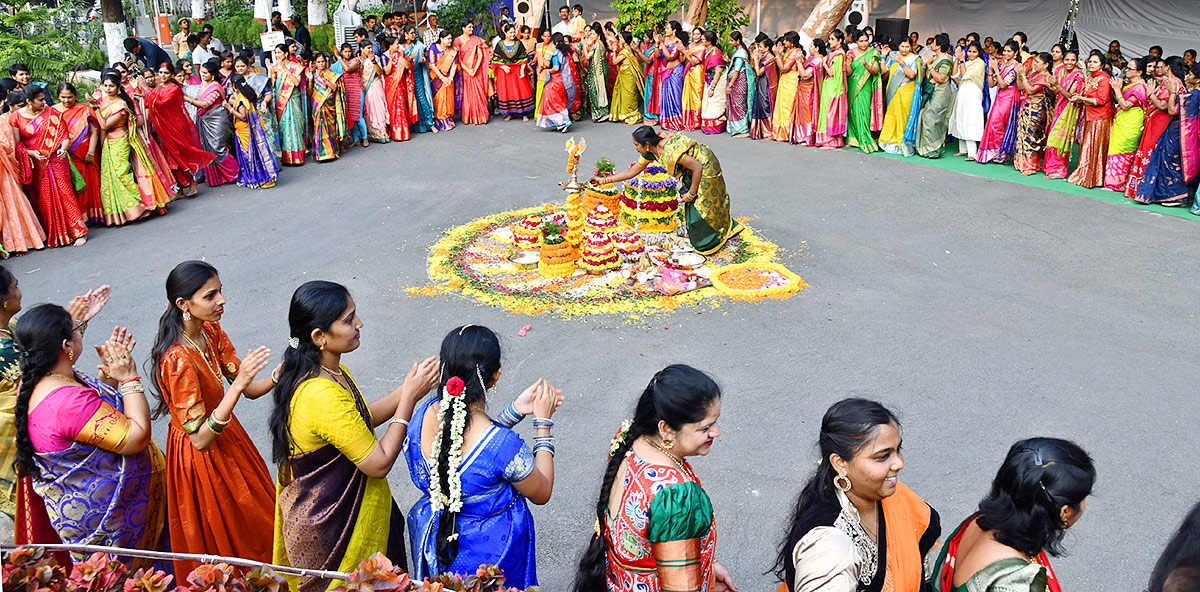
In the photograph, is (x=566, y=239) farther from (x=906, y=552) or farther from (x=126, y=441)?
(x=906, y=552)

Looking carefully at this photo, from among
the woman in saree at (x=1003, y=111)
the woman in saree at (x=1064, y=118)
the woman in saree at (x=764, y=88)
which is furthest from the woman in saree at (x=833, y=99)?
the woman in saree at (x=1064, y=118)

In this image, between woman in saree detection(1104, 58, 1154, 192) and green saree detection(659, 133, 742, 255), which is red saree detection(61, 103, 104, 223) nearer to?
green saree detection(659, 133, 742, 255)

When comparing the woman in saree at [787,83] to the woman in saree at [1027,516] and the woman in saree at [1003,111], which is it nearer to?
the woman in saree at [1003,111]

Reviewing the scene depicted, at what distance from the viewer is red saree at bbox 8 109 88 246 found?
25.0 ft

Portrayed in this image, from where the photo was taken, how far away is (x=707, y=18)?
14.1 m

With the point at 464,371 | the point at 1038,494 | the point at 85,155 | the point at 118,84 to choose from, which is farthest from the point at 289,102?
the point at 1038,494

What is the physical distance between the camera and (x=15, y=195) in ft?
24.7

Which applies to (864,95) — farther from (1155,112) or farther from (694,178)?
(694,178)

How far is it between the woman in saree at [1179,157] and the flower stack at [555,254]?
17.6 feet

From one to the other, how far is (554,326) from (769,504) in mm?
2358

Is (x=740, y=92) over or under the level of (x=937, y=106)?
over

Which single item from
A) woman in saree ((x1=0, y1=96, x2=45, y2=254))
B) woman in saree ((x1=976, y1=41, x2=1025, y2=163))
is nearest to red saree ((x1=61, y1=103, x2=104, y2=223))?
woman in saree ((x1=0, y1=96, x2=45, y2=254))

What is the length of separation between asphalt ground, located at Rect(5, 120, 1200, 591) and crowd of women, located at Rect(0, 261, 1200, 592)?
43.0 inches

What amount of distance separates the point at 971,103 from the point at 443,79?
6.73 meters
